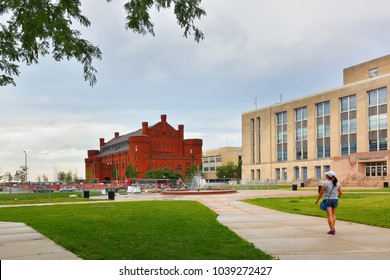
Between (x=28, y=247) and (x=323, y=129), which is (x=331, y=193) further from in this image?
(x=323, y=129)

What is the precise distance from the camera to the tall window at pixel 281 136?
94.2 meters

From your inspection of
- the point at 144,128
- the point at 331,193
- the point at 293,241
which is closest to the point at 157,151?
the point at 144,128

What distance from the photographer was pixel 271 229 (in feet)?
41.6

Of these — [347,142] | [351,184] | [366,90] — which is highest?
[366,90]

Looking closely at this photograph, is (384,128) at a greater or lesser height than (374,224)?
greater

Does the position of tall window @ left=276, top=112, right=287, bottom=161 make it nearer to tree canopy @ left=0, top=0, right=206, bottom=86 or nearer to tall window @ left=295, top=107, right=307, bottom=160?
tall window @ left=295, top=107, right=307, bottom=160

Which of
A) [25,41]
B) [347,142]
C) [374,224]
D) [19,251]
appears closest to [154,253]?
[19,251]

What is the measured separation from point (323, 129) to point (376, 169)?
1620cm

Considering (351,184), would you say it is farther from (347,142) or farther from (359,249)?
(359,249)

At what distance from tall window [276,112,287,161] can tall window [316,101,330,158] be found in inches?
406

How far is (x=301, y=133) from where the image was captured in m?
89.4

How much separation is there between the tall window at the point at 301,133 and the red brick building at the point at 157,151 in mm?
52211

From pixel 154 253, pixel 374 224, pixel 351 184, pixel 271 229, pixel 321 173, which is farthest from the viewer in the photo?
pixel 321 173

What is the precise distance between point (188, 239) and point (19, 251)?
12.4 feet
